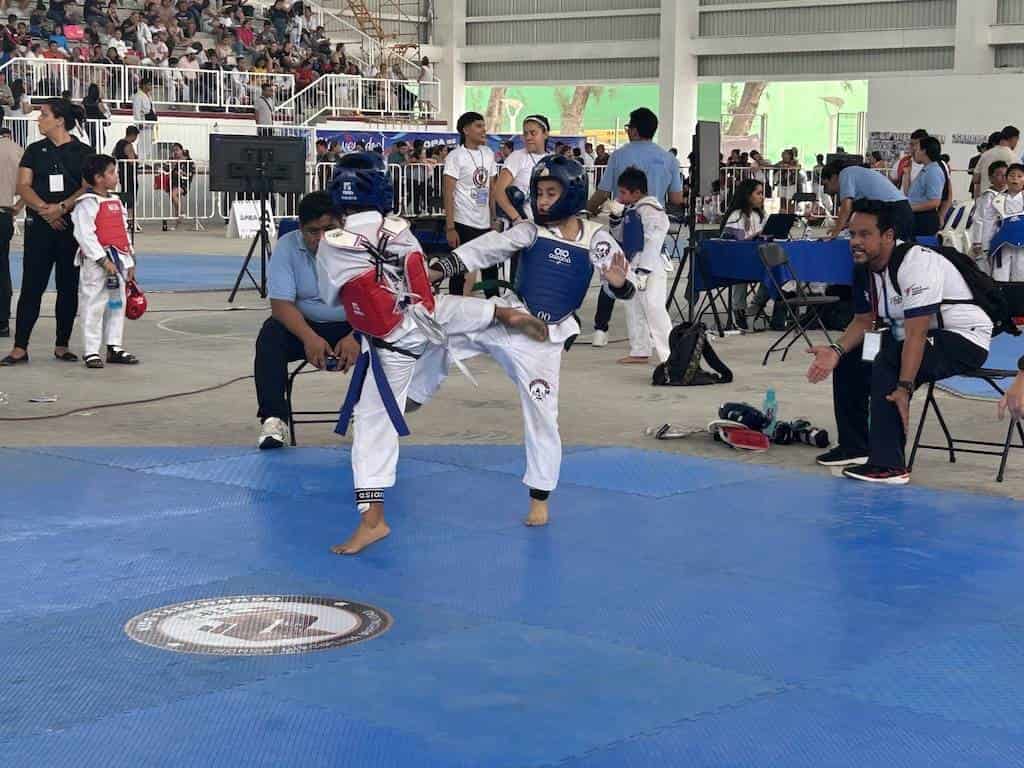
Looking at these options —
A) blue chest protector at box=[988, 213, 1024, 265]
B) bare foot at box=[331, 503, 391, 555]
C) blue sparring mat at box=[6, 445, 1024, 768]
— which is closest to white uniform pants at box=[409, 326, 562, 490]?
blue sparring mat at box=[6, 445, 1024, 768]

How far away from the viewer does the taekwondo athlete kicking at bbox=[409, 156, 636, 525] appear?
6.67 metres

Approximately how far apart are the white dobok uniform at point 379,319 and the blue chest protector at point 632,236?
465 cm

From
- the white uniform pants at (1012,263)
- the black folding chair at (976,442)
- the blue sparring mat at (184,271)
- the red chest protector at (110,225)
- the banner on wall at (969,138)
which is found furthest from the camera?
the banner on wall at (969,138)

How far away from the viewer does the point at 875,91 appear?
31.2m

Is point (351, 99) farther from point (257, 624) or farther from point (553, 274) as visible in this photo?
point (257, 624)

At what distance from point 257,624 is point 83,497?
223cm

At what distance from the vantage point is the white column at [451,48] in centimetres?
4556

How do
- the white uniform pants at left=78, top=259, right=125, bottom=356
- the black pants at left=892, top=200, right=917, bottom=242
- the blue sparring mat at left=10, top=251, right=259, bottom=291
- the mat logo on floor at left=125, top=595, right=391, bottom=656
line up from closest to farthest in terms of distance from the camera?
1. the mat logo on floor at left=125, top=595, right=391, bottom=656
2. the white uniform pants at left=78, top=259, right=125, bottom=356
3. the black pants at left=892, top=200, right=917, bottom=242
4. the blue sparring mat at left=10, top=251, right=259, bottom=291

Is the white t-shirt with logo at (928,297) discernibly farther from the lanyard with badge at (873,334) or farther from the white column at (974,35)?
the white column at (974,35)

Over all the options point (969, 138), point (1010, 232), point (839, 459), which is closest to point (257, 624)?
point (839, 459)

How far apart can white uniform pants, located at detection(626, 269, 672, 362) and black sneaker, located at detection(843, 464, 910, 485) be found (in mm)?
3669

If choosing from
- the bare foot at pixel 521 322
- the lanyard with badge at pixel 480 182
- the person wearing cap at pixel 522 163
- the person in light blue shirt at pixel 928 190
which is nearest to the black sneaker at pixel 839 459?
the bare foot at pixel 521 322

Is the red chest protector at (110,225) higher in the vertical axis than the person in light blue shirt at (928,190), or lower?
lower

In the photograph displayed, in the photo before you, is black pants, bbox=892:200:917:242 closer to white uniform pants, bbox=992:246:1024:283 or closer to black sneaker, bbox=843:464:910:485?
white uniform pants, bbox=992:246:1024:283
